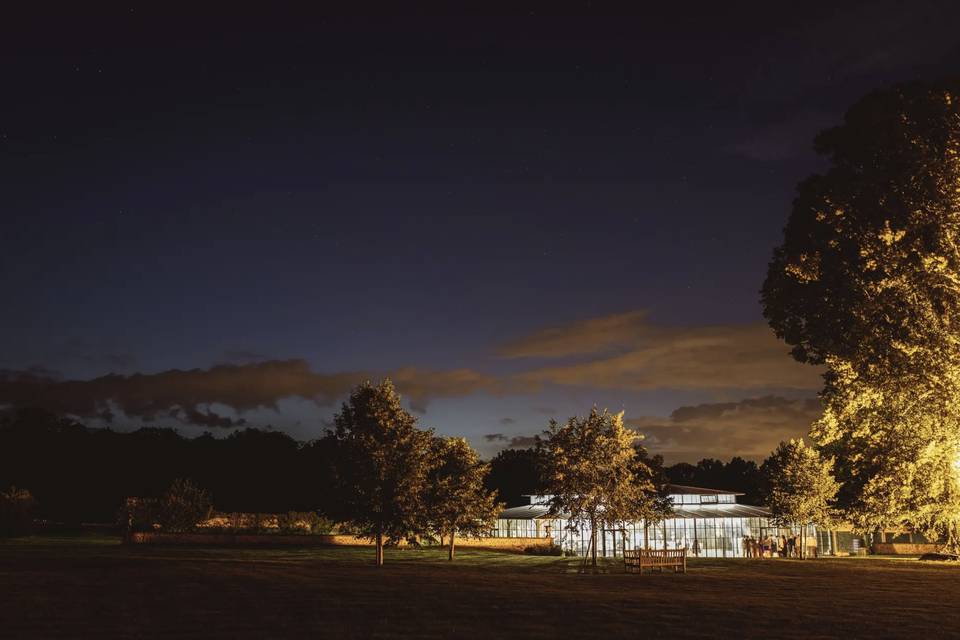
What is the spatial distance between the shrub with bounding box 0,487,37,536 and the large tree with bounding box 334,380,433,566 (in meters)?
30.9

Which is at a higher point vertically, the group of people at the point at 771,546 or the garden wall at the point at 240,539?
the garden wall at the point at 240,539

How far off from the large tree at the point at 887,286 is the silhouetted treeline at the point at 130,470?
187ft

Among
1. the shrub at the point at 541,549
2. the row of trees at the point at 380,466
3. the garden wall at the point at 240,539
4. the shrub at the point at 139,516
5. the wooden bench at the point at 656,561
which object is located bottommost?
the shrub at the point at 541,549

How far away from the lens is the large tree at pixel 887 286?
73.8 feet

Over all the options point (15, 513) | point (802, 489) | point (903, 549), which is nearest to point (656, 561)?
point (802, 489)

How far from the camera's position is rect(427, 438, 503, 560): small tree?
156 ft

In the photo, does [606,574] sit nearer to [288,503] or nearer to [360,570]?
[360,570]

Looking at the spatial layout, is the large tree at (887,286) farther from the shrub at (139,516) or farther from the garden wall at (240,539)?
the shrub at (139,516)

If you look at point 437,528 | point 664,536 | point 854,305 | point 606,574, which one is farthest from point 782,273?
point 664,536

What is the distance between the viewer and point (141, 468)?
87875mm

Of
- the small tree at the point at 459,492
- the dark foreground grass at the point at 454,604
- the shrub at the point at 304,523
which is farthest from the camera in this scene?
the shrub at the point at 304,523

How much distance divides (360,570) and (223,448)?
75.8 meters

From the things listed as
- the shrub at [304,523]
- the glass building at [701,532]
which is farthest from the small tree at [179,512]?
the glass building at [701,532]

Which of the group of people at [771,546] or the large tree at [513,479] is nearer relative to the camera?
the group of people at [771,546]
